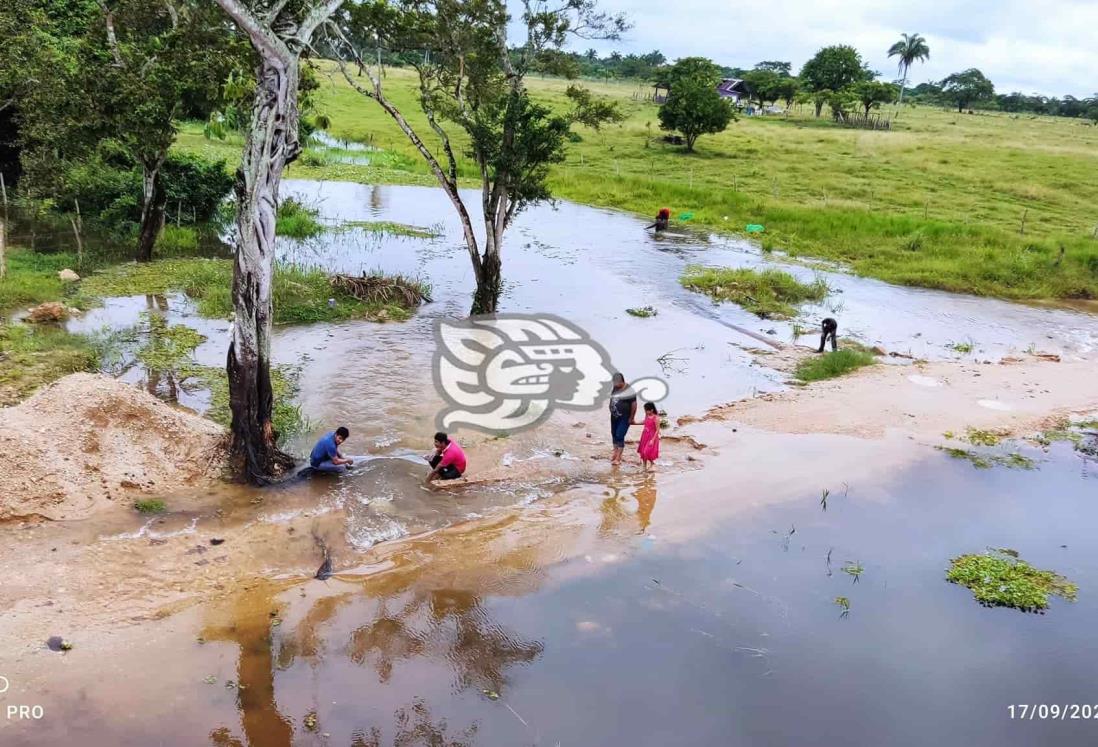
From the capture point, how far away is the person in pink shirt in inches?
402

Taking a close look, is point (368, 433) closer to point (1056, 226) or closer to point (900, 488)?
point (900, 488)

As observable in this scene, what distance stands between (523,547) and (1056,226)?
31.4 m

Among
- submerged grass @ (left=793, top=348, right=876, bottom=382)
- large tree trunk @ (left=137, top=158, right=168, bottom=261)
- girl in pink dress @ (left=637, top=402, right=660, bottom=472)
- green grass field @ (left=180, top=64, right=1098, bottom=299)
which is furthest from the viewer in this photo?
green grass field @ (left=180, top=64, right=1098, bottom=299)

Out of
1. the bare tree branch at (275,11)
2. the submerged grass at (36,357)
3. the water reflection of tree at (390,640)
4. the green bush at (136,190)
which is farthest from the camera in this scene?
the green bush at (136,190)

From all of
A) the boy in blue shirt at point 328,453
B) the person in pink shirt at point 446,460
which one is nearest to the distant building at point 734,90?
the person in pink shirt at point 446,460

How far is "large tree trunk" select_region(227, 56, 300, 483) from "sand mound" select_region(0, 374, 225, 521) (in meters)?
0.68

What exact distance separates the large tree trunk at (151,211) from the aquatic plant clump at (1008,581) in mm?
19546

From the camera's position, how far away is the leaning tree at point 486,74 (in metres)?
16.1

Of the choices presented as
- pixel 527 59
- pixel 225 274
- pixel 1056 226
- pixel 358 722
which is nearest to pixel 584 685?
pixel 358 722

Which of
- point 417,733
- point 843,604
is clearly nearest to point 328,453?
point 417,733

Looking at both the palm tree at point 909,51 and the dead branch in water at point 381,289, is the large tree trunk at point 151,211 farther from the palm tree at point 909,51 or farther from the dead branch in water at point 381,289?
the palm tree at point 909,51

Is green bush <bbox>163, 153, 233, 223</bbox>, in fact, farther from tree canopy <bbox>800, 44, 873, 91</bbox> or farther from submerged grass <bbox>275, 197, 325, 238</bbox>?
tree canopy <bbox>800, 44, 873, 91</bbox>

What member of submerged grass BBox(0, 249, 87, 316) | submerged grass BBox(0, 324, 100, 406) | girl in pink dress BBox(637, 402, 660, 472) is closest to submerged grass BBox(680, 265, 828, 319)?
girl in pink dress BBox(637, 402, 660, 472)

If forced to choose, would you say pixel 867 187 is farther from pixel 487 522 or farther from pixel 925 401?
pixel 487 522
